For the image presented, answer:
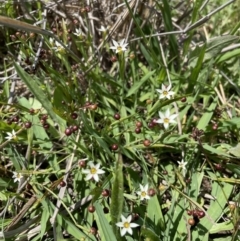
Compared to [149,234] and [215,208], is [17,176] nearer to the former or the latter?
[149,234]

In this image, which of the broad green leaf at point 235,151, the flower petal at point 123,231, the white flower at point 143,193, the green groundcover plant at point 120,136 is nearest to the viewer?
the flower petal at point 123,231

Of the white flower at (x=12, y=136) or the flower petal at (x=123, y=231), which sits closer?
the flower petal at (x=123, y=231)

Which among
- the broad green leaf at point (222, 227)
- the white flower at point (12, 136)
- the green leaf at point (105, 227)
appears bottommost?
the broad green leaf at point (222, 227)

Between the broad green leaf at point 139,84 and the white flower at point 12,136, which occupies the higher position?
the broad green leaf at point 139,84

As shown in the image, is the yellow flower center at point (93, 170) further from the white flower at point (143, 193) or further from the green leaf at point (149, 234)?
the green leaf at point (149, 234)

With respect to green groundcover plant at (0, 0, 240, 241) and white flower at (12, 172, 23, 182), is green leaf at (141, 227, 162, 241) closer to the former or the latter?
green groundcover plant at (0, 0, 240, 241)

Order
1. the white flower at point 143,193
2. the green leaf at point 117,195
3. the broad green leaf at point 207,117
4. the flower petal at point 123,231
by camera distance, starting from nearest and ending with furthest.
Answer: the green leaf at point 117,195 < the flower petal at point 123,231 < the white flower at point 143,193 < the broad green leaf at point 207,117

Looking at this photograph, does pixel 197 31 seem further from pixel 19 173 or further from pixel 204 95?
pixel 19 173

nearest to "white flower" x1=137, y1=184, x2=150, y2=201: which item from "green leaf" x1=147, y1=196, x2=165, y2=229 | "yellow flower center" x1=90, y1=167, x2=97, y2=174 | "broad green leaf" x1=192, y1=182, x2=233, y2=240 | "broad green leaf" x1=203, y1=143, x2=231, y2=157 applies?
"green leaf" x1=147, y1=196, x2=165, y2=229

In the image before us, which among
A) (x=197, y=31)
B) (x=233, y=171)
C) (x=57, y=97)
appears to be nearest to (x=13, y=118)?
(x=57, y=97)

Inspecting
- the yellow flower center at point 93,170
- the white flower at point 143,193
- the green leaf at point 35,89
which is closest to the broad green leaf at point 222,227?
the white flower at point 143,193
